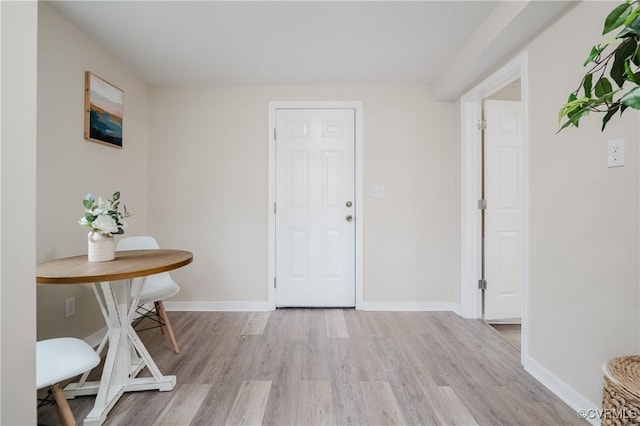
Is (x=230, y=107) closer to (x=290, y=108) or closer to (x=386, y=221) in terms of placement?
(x=290, y=108)

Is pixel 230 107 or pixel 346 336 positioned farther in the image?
pixel 230 107

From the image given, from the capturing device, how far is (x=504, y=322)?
8.82 feet

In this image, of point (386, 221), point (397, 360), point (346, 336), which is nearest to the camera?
point (397, 360)

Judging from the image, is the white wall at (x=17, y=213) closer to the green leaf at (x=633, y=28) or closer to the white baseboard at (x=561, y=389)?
the green leaf at (x=633, y=28)

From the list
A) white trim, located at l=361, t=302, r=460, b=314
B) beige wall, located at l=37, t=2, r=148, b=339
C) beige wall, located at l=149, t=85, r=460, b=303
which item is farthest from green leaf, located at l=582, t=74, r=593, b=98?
beige wall, located at l=37, t=2, r=148, b=339

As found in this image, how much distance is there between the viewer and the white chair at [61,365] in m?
1.10

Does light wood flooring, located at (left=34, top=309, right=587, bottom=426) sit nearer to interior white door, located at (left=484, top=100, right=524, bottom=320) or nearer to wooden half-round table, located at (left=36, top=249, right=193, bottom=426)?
wooden half-round table, located at (left=36, top=249, right=193, bottom=426)

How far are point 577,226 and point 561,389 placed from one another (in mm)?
893

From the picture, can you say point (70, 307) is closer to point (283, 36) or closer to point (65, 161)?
point (65, 161)

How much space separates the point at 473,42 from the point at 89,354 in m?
2.88

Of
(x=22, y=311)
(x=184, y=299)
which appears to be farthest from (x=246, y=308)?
(x=22, y=311)

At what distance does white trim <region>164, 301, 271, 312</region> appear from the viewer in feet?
9.65

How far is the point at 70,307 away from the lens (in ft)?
6.52

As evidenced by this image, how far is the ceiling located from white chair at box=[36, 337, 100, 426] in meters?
1.94
